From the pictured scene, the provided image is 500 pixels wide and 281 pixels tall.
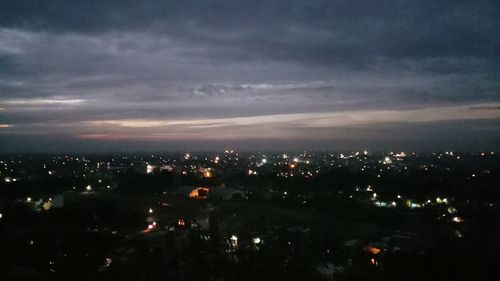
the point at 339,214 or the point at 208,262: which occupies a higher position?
the point at 208,262

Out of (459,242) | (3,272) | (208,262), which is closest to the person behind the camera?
(208,262)

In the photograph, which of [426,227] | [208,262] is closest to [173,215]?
[426,227]

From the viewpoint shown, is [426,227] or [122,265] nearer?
[122,265]

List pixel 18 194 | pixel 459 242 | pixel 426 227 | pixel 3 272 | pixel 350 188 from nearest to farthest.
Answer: pixel 3 272
pixel 459 242
pixel 426 227
pixel 18 194
pixel 350 188

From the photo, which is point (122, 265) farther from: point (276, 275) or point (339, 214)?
point (339, 214)

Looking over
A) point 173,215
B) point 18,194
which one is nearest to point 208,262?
point 173,215

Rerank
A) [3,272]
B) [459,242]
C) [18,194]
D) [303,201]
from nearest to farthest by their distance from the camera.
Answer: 1. [3,272]
2. [459,242]
3. [303,201]
4. [18,194]

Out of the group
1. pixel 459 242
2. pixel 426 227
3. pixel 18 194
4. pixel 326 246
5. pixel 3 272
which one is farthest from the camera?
pixel 18 194

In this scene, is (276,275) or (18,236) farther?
(18,236)

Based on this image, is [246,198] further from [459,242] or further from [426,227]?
[459,242]
